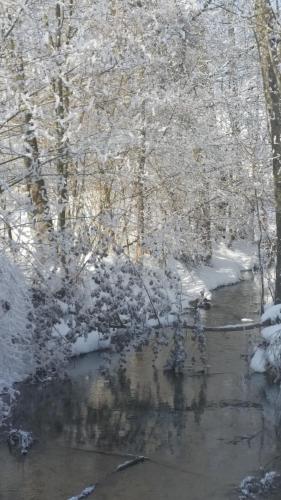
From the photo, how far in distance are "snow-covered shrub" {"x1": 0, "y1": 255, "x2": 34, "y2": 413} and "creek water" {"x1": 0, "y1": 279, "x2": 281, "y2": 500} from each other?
62cm

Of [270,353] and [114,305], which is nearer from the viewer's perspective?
[270,353]

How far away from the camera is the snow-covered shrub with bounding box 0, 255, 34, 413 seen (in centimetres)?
982

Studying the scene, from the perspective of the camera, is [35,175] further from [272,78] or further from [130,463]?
[272,78]

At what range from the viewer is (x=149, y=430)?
9.46 meters

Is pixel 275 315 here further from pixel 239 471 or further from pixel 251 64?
pixel 251 64

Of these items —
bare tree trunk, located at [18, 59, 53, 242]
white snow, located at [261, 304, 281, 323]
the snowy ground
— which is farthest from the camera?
the snowy ground

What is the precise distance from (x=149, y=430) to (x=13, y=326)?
256 centimetres

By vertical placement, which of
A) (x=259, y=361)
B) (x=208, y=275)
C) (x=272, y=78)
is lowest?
(x=259, y=361)

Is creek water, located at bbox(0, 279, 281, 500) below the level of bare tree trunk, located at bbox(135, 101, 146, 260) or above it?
below

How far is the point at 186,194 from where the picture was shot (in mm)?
22141

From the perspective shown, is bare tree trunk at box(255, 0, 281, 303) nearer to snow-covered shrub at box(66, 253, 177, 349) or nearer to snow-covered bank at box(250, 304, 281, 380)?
snow-covered bank at box(250, 304, 281, 380)

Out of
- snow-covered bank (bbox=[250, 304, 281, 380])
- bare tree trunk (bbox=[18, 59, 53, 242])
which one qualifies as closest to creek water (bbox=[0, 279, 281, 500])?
snow-covered bank (bbox=[250, 304, 281, 380])

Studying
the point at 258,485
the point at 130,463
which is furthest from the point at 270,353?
the point at 258,485

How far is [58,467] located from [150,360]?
17.5ft
